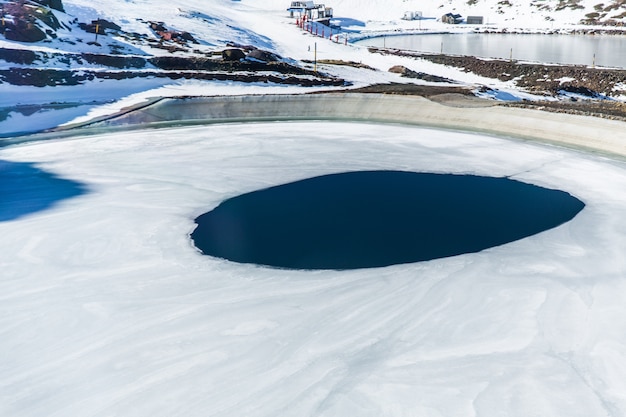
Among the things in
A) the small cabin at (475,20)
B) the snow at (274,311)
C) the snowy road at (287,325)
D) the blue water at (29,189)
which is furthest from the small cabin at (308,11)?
the snowy road at (287,325)

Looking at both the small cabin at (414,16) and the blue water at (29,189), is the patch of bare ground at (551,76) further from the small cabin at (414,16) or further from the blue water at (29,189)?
the small cabin at (414,16)

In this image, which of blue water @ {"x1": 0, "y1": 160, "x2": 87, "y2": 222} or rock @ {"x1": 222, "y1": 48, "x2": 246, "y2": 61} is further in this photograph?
Answer: rock @ {"x1": 222, "y1": 48, "x2": 246, "y2": 61}

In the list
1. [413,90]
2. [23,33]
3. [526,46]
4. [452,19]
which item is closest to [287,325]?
[413,90]

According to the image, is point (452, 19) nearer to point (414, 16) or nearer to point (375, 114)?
point (414, 16)

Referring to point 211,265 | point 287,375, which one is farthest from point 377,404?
point 211,265

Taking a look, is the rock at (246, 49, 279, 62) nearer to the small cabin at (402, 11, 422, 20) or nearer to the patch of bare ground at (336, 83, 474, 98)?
the patch of bare ground at (336, 83, 474, 98)

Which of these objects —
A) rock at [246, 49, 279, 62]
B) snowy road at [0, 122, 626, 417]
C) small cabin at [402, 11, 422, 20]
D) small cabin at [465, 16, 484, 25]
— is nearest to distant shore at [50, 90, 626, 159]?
snowy road at [0, 122, 626, 417]
